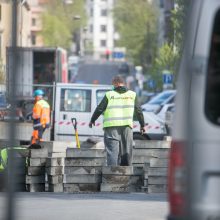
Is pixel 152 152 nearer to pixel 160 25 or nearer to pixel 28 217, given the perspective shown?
pixel 28 217

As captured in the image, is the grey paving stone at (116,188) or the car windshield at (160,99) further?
the car windshield at (160,99)

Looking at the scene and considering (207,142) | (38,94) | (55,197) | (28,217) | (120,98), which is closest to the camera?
(207,142)

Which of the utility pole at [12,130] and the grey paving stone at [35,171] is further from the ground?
the utility pole at [12,130]

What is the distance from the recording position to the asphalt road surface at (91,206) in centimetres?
1246

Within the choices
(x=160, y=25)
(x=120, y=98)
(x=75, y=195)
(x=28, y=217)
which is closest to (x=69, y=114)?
(x=120, y=98)

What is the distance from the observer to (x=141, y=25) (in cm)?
7631

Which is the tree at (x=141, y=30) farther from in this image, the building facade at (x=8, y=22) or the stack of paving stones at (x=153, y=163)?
the stack of paving stones at (x=153, y=163)

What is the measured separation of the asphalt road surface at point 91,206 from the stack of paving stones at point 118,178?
39 cm

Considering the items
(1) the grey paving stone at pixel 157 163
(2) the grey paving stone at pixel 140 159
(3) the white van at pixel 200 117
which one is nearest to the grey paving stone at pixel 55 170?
(1) the grey paving stone at pixel 157 163

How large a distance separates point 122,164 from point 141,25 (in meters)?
59.5

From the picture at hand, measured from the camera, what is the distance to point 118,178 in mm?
15961

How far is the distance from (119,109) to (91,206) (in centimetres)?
403

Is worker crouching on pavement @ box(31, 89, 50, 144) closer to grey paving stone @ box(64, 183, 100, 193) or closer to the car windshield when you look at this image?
grey paving stone @ box(64, 183, 100, 193)

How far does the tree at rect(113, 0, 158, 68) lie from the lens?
70750 mm
